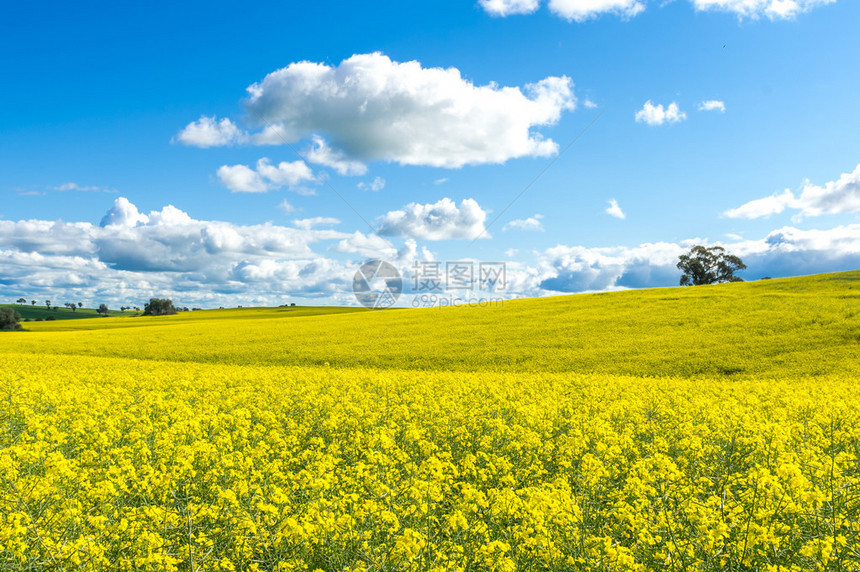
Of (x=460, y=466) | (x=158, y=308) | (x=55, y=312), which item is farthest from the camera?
(x=55, y=312)

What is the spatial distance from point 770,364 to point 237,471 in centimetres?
2116

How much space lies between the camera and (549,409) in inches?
404

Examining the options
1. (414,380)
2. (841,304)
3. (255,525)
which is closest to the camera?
(255,525)

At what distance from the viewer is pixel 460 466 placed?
760 centimetres

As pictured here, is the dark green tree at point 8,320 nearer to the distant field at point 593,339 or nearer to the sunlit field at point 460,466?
the distant field at point 593,339

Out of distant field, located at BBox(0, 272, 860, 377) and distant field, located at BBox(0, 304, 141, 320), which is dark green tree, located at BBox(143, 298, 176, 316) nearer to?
distant field, located at BBox(0, 304, 141, 320)

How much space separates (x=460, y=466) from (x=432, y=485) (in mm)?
2462

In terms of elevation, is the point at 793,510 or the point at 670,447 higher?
the point at 793,510

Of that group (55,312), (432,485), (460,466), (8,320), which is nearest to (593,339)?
(460,466)

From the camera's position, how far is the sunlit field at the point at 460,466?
4.36m

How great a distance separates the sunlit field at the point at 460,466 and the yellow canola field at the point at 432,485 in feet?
0.13

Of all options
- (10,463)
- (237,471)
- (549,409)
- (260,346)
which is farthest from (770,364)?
(260,346)

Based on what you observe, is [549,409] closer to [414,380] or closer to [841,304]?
[414,380]

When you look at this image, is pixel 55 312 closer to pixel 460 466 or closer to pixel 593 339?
pixel 593 339
